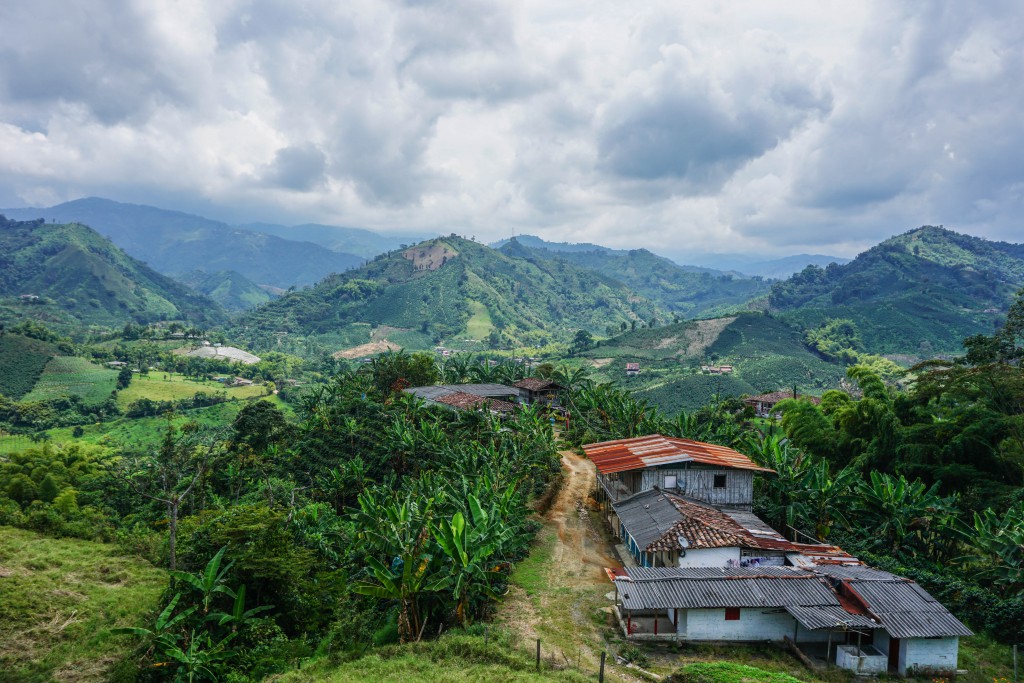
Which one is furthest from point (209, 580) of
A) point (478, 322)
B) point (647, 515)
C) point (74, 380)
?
point (478, 322)

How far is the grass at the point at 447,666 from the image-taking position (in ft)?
41.7

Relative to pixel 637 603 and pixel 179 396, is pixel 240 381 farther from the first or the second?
pixel 637 603

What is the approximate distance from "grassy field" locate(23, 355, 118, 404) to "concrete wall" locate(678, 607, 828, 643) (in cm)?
8585

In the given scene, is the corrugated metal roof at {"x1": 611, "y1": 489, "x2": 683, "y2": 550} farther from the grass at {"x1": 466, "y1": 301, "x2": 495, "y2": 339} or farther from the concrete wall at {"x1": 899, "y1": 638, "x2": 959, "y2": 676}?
the grass at {"x1": 466, "y1": 301, "x2": 495, "y2": 339}

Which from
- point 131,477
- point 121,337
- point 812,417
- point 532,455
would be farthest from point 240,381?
point 812,417

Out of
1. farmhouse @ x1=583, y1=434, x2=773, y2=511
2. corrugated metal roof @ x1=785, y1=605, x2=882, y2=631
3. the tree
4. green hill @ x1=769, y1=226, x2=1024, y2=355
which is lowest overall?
the tree

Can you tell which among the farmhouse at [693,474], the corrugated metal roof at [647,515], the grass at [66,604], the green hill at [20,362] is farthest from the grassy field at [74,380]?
the corrugated metal roof at [647,515]

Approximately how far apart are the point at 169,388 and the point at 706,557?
88490 mm

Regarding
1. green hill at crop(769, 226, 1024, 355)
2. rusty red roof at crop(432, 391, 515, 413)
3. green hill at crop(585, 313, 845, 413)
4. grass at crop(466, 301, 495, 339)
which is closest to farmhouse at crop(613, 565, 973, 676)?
rusty red roof at crop(432, 391, 515, 413)

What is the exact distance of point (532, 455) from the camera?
29.0m

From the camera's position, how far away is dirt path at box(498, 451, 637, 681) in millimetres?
15867

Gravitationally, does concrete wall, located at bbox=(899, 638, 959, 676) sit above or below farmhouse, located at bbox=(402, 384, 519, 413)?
below

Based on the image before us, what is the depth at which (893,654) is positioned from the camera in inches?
627

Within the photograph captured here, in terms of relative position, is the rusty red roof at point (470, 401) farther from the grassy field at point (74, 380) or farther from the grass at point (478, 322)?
the grass at point (478, 322)
